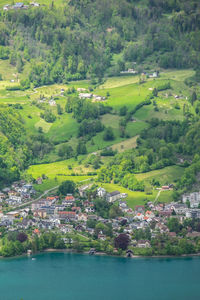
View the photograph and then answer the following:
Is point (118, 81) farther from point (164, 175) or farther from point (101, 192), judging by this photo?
point (101, 192)

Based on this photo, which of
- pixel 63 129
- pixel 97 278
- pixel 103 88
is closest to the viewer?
pixel 97 278

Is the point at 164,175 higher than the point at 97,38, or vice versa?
the point at 97,38

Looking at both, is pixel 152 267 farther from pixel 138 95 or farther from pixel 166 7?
pixel 166 7

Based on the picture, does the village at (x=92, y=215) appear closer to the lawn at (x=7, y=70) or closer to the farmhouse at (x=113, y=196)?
the farmhouse at (x=113, y=196)

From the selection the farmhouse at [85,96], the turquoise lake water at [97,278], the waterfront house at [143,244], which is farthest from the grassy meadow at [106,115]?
the turquoise lake water at [97,278]

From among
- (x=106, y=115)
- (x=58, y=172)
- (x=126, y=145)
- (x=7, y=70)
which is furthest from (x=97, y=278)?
(x=7, y=70)

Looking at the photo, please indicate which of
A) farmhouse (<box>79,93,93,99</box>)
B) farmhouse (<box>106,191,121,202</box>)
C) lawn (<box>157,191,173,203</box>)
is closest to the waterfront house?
lawn (<box>157,191,173,203</box>)
